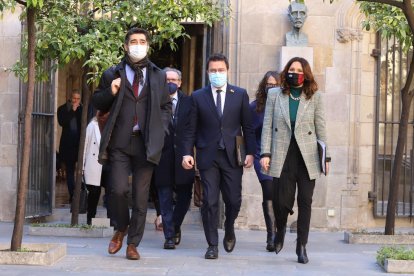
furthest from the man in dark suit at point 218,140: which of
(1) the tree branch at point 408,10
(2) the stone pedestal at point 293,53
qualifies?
(2) the stone pedestal at point 293,53

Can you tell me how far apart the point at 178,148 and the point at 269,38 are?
3630mm

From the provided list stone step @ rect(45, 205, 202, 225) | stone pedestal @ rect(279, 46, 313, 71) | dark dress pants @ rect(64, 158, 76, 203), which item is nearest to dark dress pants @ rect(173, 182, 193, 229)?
stone pedestal @ rect(279, 46, 313, 71)

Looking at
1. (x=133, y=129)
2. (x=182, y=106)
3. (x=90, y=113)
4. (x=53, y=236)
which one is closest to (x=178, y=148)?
(x=182, y=106)

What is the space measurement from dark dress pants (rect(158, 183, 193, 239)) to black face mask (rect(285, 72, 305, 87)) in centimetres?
197

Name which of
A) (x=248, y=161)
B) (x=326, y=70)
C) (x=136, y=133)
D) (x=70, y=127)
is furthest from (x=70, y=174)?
(x=136, y=133)

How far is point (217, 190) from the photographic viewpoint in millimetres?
9875

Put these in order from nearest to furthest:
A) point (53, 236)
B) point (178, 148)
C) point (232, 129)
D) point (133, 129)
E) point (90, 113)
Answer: point (133, 129), point (232, 129), point (178, 148), point (53, 236), point (90, 113)

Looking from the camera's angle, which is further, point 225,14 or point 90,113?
point 90,113

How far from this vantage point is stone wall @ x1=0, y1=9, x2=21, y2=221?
1441 cm

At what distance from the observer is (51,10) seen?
1208 cm

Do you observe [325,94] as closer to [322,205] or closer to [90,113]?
[322,205]

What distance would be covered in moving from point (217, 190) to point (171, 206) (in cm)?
108

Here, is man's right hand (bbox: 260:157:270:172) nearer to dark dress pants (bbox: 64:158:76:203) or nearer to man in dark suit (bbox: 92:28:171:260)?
man in dark suit (bbox: 92:28:171:260)

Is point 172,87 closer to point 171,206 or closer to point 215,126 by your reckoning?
point 215,126
